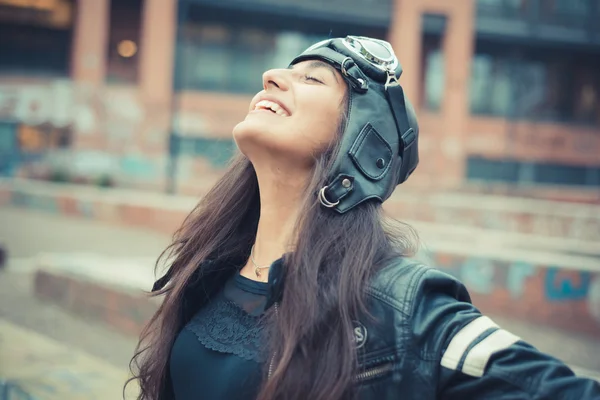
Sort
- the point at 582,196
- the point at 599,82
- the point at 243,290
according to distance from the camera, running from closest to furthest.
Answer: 1. the point at 243,290
2. the point at 582,196
3. the point at 599,82

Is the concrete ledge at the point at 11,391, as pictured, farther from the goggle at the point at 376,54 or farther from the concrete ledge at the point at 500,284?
the concrete ledge at the point at 500,284

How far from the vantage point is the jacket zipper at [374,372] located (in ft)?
5.13

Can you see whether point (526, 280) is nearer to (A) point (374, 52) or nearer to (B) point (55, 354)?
(B) point (55, 354)

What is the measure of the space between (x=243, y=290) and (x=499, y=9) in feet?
120

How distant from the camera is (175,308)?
84.3 inches

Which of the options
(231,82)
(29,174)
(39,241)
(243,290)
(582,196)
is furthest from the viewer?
(231,82)

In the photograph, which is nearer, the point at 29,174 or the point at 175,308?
the point at 175,308

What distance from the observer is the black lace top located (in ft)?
5.82

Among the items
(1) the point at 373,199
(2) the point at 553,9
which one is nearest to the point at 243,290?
(1) the point at 373,199

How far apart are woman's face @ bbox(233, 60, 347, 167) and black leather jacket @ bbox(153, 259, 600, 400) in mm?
468

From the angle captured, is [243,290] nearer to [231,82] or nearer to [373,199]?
[373,199]

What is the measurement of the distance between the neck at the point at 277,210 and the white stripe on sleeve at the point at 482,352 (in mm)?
690

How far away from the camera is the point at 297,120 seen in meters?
1.95

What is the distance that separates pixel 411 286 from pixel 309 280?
0.26 metres
